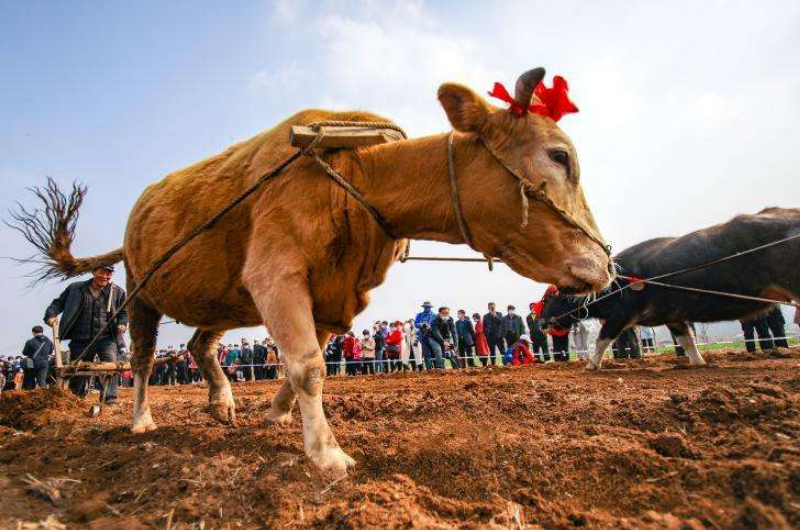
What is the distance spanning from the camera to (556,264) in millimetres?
2826

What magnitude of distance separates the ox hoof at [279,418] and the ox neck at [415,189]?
2.03m

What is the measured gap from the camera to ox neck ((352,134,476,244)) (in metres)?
3.09

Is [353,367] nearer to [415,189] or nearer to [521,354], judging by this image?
[521,354]

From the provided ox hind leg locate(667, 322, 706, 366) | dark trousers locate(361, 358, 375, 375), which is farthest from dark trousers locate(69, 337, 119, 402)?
dark trousers locate(361, 358, 375, 375)

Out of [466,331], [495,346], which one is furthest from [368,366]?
[495,346]

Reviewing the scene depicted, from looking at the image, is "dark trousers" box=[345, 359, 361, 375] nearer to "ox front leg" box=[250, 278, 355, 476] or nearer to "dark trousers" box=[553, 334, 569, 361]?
"dark trousers" box=[553, 334, 569, 361]

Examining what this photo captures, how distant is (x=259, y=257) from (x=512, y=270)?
1552mm

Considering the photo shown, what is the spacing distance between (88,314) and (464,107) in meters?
6.69

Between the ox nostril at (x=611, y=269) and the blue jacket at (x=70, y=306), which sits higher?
the blue jacket at (x=70, y=306)

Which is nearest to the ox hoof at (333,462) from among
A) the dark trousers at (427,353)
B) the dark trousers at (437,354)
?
the dark trousers at (437,354)

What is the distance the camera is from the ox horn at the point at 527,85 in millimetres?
2830

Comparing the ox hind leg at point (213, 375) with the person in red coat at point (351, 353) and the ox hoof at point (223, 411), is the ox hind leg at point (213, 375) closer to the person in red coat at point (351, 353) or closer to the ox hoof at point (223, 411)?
the ox hoof at point (223, 411)

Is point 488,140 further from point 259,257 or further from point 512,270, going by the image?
point 259,257

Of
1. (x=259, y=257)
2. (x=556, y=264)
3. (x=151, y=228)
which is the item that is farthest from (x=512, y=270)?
(x=151, y=228)
